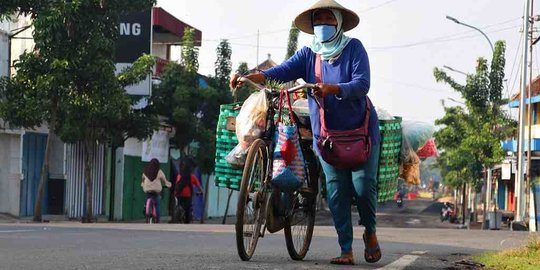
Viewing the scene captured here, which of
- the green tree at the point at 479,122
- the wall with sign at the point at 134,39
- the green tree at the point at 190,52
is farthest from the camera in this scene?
the green tree at the point at 479,122

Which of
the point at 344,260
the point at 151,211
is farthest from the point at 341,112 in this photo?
the point at 151,211

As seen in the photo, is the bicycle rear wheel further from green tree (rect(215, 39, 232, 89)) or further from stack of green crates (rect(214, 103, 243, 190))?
green tree (rect(215, 39, 232, 89))

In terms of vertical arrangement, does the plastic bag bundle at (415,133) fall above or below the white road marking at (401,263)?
above

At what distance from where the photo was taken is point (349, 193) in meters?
7.45

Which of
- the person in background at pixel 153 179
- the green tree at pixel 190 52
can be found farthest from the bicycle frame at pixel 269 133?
the green tree at pixel 190 52

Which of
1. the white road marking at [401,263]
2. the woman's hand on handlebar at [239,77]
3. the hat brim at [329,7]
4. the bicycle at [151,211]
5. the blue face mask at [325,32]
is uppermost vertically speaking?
the hat brim at [329,7]

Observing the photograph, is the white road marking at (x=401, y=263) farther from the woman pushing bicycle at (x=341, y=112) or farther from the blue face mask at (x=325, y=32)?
the blue face mask at (x=325, y=32)

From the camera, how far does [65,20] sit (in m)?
21.6

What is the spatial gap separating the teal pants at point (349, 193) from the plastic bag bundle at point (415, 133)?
78 cm

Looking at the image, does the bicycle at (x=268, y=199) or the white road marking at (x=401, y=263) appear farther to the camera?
the white road marking at (x=401, y=263)

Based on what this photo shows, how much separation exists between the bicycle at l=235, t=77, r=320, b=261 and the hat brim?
0.63 meters

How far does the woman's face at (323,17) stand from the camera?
23.8 ft

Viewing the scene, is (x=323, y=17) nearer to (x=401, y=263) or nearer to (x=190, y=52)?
(x=401, y=263)

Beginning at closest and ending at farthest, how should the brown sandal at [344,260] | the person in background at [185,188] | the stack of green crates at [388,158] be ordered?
1. the brown sandal at [344,260]
2. the stack of green crates at [388,158]
3. the person in background at [185,188]
